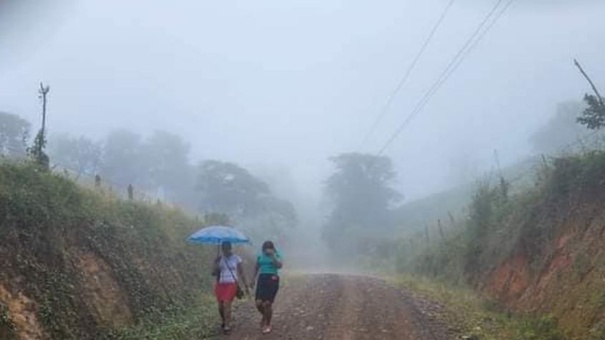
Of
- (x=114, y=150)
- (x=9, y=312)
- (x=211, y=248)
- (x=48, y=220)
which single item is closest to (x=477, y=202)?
(x=211, y=248)

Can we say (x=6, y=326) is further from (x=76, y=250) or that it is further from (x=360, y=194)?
(x=360, y=194)

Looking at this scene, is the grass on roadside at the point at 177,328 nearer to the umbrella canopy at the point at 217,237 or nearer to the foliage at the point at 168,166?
the umbrella canopy at the point at 217,237

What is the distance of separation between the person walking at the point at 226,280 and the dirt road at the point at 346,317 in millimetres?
460

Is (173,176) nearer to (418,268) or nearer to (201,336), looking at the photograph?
(418,268)

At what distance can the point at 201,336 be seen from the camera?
1308cm

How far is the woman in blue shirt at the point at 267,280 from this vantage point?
43.6ft

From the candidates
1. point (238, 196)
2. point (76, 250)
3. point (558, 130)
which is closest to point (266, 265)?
point (76, 250)

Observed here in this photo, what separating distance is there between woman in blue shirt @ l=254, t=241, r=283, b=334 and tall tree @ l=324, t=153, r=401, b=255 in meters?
72.5

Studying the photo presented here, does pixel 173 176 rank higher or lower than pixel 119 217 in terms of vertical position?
higher

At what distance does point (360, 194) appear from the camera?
9050 cm

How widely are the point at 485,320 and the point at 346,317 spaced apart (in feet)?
11.0

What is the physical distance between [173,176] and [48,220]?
282ft

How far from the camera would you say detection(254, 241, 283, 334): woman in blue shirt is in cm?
1330

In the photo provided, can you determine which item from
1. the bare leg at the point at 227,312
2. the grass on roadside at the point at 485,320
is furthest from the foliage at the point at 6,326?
the grass on roadside at the point at 485,320
